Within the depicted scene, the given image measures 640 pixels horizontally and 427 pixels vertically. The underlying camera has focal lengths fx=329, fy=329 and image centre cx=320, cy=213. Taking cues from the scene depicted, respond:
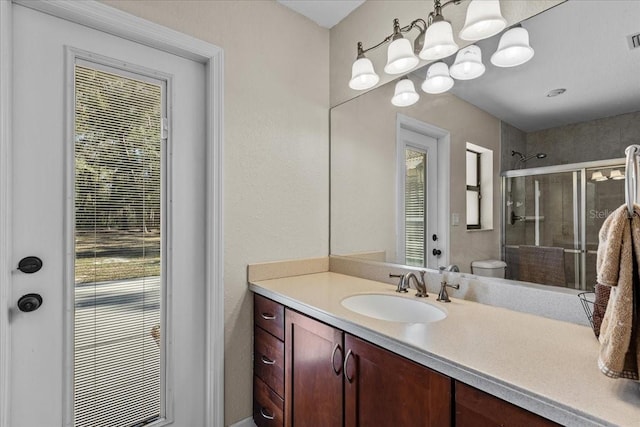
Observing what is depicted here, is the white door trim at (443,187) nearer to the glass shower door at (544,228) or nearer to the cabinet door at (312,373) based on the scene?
the glass shower door at (544,228)

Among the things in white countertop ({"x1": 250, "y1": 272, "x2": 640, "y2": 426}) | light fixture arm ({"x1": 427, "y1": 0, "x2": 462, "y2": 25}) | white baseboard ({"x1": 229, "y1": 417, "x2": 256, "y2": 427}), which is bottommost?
white baseboard ({"x1": 229, "y1": 417, "x2": 256, "y2": 427})

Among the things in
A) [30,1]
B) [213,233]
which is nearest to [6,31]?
[30,1]

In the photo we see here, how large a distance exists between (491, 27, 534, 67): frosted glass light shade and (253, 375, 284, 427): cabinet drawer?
69.8 inches

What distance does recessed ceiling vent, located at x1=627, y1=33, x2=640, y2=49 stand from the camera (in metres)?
1.03

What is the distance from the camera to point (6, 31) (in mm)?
1192

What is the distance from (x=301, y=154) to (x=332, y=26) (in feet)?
2.89

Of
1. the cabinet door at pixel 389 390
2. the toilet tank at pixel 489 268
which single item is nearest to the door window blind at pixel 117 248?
the cabinet door at pixel 389 390

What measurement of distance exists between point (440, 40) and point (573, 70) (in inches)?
20.0

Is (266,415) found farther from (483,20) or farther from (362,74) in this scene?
(483,20)

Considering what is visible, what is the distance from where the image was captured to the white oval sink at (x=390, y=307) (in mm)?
1422

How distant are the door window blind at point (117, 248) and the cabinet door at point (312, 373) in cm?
64

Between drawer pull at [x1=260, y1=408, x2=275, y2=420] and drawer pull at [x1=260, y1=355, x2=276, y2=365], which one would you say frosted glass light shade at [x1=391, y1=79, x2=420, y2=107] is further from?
drawer pull at [x1=260, y1=408, x2=275, y2=420]

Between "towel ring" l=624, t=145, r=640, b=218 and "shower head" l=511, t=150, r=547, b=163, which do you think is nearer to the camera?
"towel ring" l=624, t=145, r=640, b=218

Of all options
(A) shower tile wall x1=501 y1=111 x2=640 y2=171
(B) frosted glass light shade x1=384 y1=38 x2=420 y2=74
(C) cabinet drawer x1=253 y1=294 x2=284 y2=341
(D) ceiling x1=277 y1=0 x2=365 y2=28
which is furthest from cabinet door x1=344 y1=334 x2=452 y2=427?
(D) ceiling x1=277 y1=0 x2=365 y2=28
